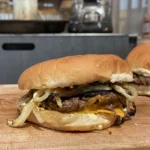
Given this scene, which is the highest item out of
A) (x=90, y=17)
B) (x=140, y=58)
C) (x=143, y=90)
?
(x=90, y=17)

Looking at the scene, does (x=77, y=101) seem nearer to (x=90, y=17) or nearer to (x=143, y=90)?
(x=143, y=90)

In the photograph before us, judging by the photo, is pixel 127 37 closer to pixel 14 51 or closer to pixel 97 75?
pixel 14 51

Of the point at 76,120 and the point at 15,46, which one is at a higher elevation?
the point at 15,46

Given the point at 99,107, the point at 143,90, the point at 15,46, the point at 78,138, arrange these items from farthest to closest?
the point at 15,46, the point at 143,90, the point at 99,107, the point at 78,138

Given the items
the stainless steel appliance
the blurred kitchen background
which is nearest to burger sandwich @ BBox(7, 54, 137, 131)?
the blurred kitchen background

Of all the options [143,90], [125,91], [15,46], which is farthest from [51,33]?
[125,91]

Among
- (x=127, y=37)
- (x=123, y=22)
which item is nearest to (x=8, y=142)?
(x=127, y=37)

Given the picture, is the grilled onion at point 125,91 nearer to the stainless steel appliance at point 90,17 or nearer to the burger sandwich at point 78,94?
the burger sandwich at point 78,94
